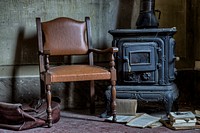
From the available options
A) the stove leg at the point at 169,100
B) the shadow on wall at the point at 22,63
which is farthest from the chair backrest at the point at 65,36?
the stove leg at the point at 169,100

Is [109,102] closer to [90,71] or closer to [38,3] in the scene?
[90,71]

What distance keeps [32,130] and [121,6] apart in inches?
65.7

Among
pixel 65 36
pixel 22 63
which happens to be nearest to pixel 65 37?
pixel 65 36

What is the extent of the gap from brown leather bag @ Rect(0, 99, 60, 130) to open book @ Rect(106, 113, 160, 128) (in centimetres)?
60

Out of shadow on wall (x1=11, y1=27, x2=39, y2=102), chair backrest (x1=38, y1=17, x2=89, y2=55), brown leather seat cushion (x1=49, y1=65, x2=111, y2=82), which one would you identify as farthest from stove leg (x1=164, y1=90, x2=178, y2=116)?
shadow on wall (x1=11, y1=27, x2=39, y2=102)

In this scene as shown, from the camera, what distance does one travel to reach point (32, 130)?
8.93 ft

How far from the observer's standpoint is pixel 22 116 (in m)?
2.68

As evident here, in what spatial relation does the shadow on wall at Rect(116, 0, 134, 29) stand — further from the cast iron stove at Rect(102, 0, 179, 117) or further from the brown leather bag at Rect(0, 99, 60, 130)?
the brown leather bag at Rect(0, 99, 60, 130)

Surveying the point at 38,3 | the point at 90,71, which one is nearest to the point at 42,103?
the point at 90,71

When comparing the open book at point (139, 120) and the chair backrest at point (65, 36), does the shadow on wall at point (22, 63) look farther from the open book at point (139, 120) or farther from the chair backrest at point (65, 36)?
the open book at point (139, 120)

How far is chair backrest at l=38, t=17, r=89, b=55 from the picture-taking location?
318cm

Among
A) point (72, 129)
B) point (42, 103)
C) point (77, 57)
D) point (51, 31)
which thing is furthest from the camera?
point (77, 57)

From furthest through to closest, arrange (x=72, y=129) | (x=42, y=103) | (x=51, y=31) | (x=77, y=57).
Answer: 1. (x=77, y=57)
2. (x=51, y=31)
3. (x=42, y=103)
4. (x=72, y=129)

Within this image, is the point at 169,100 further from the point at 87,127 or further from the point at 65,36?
the point at 65,36
